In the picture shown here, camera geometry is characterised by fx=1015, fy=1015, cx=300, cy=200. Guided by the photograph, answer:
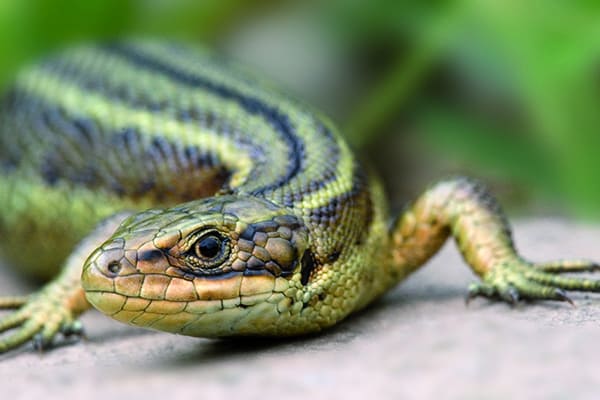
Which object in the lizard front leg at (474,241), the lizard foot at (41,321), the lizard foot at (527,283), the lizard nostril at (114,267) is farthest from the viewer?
the lizard foot at (41,321)

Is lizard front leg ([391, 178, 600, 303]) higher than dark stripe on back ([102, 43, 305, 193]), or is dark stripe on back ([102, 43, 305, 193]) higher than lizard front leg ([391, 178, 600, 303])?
dark stripe on back ([102, 43, 305, 193])

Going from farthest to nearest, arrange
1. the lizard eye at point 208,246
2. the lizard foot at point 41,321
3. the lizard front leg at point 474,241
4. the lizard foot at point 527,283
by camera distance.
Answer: the lizard foot at point 41,321
the lizard front leg at point 474,241
the lizard foot at point 527,283
the lizard eye at point 208,246

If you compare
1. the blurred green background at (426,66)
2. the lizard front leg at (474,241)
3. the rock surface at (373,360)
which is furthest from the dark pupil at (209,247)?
the blurred green background at (426,66)

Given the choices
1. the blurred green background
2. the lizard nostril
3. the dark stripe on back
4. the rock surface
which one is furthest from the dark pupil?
the blurred green background

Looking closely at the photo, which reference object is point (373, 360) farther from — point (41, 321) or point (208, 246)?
point (41, 321)

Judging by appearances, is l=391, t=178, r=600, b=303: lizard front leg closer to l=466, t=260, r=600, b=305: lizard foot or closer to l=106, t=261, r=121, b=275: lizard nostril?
l=466, t=260, r=600, b=305: lizard foot

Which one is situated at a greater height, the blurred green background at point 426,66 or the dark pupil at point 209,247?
the blurred green background at point 426,66

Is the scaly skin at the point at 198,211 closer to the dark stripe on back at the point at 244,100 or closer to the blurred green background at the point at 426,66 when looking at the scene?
the dark stripe on back at the point at 244,100

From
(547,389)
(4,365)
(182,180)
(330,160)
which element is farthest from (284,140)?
(547,389)

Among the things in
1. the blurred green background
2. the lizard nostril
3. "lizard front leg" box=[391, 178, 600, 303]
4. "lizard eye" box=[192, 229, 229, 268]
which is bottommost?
the lizard nostril
